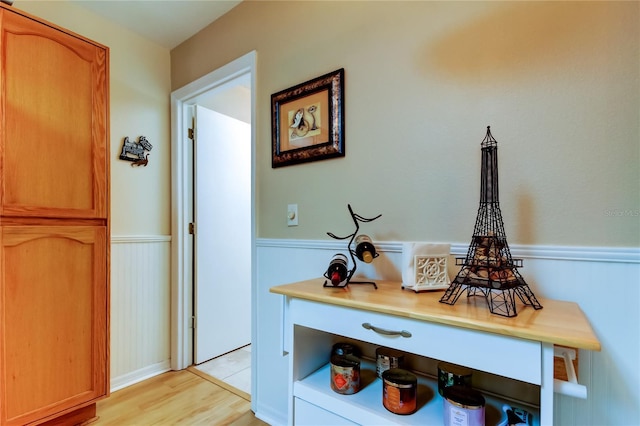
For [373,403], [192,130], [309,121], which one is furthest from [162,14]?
[373,403]

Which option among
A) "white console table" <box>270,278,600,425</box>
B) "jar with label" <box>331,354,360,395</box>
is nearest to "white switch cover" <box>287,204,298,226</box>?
"white console table" <box>270,278,600,425</box>

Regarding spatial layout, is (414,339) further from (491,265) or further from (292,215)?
(292,215)

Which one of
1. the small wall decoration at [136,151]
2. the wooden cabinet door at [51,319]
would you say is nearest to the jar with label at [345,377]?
the wooden cabinet door at [51,319]

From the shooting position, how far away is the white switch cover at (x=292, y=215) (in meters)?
1.60

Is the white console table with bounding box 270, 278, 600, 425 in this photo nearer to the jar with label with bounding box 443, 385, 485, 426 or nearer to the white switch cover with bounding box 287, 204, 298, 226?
the jar with label with bounding box 443, 385, 485, 426

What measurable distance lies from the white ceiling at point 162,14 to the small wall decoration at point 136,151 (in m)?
0.77

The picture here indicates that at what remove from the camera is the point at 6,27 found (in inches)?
51.9

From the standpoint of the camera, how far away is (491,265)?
812 mm

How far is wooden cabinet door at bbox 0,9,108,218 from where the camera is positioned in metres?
1.33

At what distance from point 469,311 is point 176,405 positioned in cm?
185

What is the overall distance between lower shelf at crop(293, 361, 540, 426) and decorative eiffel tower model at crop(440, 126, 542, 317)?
0.35m

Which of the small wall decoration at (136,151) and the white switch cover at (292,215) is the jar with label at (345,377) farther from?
the small wall decoration at (136,151)

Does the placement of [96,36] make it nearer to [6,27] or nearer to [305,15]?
[6,27]

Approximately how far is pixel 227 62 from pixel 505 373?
6.99 ft
